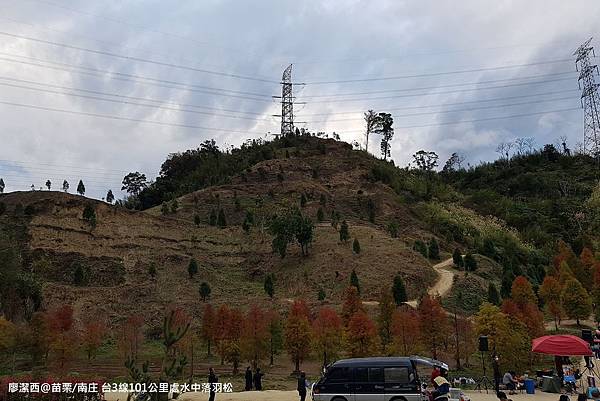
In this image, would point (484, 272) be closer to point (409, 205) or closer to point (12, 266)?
point (409, 205)

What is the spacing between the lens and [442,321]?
30.3m

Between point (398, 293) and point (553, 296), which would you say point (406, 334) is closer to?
point (398, 293)

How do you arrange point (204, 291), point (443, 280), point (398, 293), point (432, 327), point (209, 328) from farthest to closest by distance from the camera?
point (443, 280) < point (204, 291) < point (398, 293) < point (209, 328) < point (432, 327)

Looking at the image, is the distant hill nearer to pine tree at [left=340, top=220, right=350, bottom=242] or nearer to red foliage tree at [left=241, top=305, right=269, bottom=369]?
pine tree at [left=340, top=220, right=350, bottom=242]

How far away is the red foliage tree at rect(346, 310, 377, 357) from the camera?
27.4 m

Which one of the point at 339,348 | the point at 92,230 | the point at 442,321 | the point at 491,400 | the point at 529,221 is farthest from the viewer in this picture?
the point at 529,221

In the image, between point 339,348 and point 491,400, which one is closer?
point 491,400

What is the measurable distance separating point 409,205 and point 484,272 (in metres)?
30.4

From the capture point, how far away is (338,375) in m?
16.6

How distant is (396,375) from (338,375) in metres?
1.89

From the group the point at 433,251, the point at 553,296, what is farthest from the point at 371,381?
the point at 433,251

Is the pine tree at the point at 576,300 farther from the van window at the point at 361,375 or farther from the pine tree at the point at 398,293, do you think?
the van window at the point at 361,375

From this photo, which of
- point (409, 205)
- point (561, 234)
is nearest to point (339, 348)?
point (409, 205)

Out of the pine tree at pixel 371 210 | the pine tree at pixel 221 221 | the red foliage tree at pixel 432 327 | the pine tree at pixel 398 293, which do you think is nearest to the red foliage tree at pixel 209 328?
the red foliage tree at pixel 432 327
